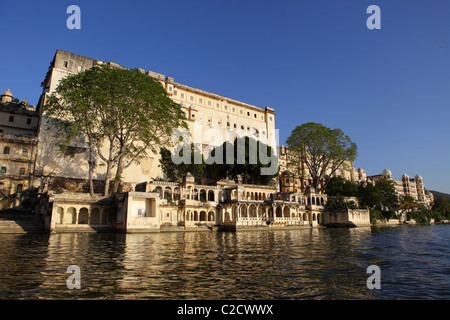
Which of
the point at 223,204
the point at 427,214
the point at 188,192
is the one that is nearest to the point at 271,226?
the point at 223,204

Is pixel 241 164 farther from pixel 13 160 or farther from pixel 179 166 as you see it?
pixel 13 160

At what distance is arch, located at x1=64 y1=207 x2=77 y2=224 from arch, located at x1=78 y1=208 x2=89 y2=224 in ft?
2.54

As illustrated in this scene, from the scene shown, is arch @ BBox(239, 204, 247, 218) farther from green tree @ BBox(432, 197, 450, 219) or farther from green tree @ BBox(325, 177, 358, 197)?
green tree @ BBox(432, 197, 450, 219)

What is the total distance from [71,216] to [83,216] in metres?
1.51

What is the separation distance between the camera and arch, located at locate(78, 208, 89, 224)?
34.5 m

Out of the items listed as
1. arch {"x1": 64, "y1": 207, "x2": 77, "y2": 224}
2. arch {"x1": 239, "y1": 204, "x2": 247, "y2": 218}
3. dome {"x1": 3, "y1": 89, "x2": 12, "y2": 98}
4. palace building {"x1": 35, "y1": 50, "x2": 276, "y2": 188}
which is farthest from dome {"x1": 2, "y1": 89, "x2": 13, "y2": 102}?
arch {"x1": 239, "y1": 204, "x2": 247, "y2": 218}

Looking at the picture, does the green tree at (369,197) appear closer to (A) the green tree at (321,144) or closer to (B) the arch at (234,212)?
(A) the green tree at (321,144)

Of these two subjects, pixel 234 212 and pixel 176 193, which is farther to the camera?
pixel 234 212

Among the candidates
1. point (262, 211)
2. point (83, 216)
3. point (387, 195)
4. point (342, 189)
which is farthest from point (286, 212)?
point (387, 195)

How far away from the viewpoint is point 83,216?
114 feet

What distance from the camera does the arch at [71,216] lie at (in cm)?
3316

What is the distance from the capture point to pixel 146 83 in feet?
116

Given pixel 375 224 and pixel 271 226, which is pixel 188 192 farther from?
pixel 375 224

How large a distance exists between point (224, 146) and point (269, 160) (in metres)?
8.95
